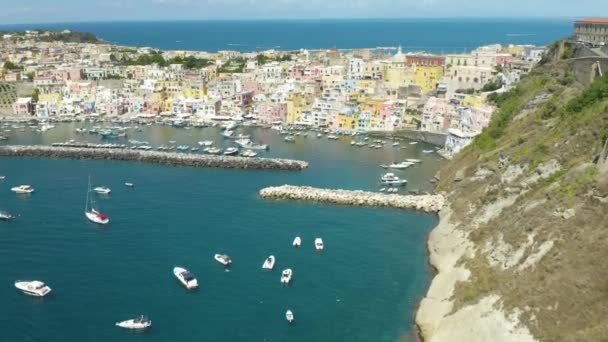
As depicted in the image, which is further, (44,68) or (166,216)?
(44,68)

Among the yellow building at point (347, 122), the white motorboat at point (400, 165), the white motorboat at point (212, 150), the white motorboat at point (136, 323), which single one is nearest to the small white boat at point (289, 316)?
the white motorboat at point (136, 323)

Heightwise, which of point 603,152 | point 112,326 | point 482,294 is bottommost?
point 112,326

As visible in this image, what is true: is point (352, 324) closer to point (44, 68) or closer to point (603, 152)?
point (603, 152)

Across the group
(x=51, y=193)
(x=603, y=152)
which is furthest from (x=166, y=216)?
(x=603, y=152)

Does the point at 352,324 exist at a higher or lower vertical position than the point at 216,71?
lower

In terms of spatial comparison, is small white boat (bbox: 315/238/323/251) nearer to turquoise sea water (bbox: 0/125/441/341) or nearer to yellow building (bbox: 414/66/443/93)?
turquoise sea water (bbox: 0/125/441/341)

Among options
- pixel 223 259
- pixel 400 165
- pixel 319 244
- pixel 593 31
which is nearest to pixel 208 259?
pixel 223 259
